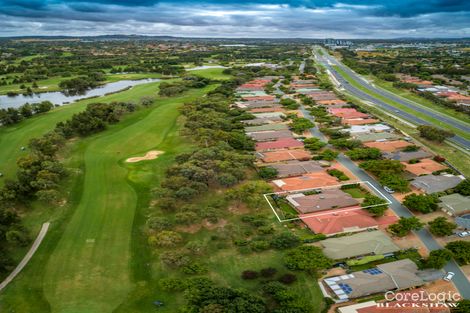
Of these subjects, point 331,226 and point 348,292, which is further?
point 331,226

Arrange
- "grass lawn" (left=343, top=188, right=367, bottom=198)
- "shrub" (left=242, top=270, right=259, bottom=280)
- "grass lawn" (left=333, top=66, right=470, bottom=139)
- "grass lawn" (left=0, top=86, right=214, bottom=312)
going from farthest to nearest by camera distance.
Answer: "grass lawn" (left=333, top=66, right=470, bottom=139)
"grass lawn" (left=343, top=188, right=367, bottom=198)
"shrub" (left=242, top=270, right=259, bottom=280)
"grass lawn" (left=0, top=86, right=214, bottom=312)

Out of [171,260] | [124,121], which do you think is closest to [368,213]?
[171,260]

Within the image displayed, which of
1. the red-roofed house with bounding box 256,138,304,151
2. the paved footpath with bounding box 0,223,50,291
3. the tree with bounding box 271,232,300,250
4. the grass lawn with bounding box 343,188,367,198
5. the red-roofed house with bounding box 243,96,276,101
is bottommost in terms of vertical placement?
the paved footpath with bounding box 0,223,50,291

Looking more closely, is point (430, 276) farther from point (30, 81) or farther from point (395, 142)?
point (30, 81)

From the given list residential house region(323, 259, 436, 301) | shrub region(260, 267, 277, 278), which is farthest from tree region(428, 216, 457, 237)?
shrub region(260, 267, 277, 278)

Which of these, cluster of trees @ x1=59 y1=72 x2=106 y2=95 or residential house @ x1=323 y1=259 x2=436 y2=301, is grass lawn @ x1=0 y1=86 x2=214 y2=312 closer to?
residential house @ x1=323 y1=259 x2=436 y2=301

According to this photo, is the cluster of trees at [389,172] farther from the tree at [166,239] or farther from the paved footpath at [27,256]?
the paved footpath at [27,256]
